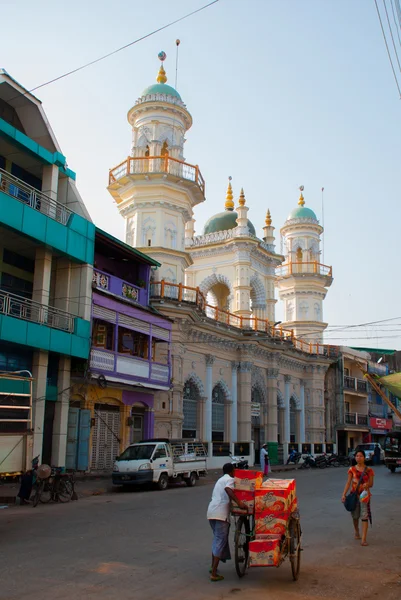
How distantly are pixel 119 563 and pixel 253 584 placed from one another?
209cm

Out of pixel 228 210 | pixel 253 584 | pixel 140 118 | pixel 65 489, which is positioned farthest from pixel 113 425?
pixel 228 210

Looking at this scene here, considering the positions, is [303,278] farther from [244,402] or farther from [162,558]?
[162,558]

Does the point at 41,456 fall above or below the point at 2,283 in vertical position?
below

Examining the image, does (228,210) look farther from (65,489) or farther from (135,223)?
(65,489)

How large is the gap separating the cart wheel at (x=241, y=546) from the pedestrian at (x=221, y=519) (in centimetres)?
14

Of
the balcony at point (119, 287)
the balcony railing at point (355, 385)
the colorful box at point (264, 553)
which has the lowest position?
the colorful box at point (264, 553)

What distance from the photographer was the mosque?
31141mm

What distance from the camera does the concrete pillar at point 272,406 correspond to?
129 ft

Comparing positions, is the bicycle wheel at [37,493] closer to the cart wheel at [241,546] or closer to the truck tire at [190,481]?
the truck tire at [190,481]

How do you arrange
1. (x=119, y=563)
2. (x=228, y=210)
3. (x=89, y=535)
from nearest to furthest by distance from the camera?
1. (x=119, y=563)
2. (x=89, y=535)
3. (x=228, y=210)

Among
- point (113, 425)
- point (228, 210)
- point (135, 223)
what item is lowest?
point (113, 425)

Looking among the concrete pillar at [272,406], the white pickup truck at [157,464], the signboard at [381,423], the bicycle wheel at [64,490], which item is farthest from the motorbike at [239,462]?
the signboard at [381,423]

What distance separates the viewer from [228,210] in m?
43.5

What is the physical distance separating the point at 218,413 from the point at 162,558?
26518 mm
